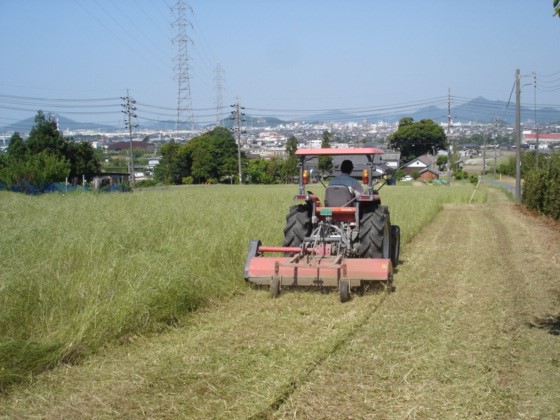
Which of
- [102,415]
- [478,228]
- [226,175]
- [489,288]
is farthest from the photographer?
[226,175]

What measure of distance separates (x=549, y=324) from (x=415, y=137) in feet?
252

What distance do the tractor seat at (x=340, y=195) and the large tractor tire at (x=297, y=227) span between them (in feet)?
1.50

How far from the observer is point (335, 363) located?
544 centimetres

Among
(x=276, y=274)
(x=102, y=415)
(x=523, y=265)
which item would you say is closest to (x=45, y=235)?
(x=276, y=274)

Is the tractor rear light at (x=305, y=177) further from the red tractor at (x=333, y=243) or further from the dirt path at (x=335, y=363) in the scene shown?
the dirt path at (x=335, y=363)

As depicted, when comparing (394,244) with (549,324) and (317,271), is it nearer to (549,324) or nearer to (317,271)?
Result: (317,271)

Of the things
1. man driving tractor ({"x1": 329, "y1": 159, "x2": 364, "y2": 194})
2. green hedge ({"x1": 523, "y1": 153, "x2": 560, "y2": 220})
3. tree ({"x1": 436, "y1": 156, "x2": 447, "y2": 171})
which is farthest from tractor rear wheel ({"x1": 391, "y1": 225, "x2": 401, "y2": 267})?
tree ({"x1": 436, "y1": 156, "x2": 447, "y2": 171})

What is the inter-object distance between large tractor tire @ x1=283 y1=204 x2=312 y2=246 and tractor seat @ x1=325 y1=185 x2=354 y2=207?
46cm

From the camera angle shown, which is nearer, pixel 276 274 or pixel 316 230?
pixel 276 274

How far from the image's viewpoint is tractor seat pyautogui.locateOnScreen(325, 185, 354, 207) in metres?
9.50

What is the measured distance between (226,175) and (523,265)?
56.3 metres

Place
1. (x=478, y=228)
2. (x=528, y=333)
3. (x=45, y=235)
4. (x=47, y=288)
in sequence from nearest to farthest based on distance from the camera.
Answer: (x=47, y=288) → (x=528, y=333) → (x=45, y=235) → (x=478, y=228)

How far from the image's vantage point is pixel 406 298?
8195mm

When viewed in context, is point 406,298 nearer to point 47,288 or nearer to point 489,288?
point 489,288
